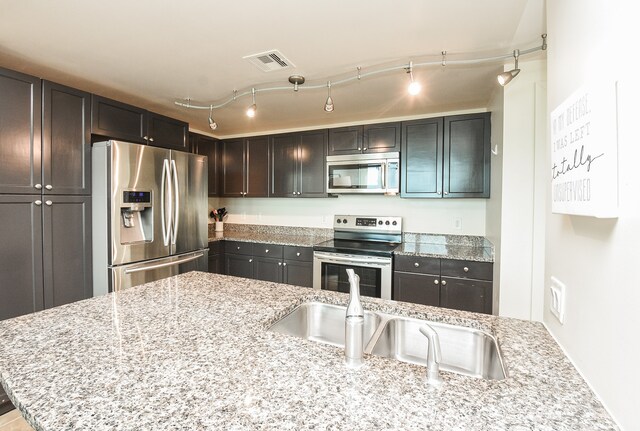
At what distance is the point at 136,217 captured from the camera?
2.68 m

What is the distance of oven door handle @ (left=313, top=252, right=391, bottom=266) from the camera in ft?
9.33

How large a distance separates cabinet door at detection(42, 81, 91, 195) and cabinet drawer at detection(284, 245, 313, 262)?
1.93m

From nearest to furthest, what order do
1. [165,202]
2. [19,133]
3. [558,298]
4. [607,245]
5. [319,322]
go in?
[607,245]
[558,298]
[319,322]
[19,133]
[165,202]

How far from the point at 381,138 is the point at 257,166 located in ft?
5.47

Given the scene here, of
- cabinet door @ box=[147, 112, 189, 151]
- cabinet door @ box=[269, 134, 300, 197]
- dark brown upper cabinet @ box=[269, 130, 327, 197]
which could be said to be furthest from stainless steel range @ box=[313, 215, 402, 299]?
cabinet door @ box=[147, 112, 189, 151]

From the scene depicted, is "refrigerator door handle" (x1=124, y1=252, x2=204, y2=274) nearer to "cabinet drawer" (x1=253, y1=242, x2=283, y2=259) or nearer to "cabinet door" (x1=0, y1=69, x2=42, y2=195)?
"cabinet drawer" (x1=253, y1=242, x2=283, y2=259)

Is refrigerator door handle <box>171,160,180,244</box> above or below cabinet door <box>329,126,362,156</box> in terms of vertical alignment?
below

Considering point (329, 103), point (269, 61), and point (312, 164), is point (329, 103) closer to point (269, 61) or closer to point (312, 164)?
point (269, 61)

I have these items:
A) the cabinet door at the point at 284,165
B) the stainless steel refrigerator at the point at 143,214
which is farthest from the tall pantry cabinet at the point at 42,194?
the cabinet door at the point at 284,165

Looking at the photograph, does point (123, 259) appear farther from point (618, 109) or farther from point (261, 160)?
point (618, 109)

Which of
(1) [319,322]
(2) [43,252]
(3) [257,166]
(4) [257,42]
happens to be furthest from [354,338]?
(3) [257,166]

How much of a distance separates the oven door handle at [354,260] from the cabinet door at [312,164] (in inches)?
31.5

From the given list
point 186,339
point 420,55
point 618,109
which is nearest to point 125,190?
point 186,339

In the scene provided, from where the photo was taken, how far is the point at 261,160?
3898 mm
